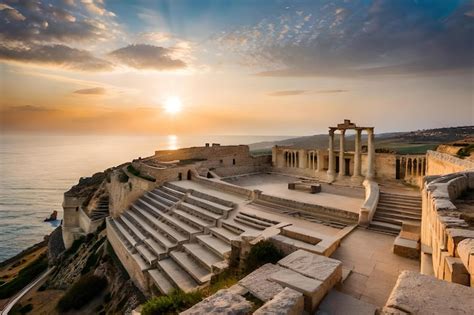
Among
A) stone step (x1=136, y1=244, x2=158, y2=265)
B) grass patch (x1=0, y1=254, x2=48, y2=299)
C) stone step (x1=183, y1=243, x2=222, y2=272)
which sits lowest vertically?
grass patch (x1=0, y1=254, x2=48, y2=299)

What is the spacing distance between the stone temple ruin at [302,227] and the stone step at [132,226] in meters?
0.13

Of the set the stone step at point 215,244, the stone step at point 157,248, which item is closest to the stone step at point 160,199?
the stone step at point 157,248

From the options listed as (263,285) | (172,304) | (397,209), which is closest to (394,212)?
(397,209)

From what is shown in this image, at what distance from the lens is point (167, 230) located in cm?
1365

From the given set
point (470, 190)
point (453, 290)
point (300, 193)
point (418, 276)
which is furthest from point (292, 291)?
point (300, 193)

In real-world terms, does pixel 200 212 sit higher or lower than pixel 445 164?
lower

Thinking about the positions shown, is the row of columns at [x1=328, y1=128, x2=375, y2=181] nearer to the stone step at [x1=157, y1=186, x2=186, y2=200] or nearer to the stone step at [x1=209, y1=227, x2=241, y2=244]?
the stone step at [x1=157, y1=186, x2=186, y2=200]

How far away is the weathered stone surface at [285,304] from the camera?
3.56 m

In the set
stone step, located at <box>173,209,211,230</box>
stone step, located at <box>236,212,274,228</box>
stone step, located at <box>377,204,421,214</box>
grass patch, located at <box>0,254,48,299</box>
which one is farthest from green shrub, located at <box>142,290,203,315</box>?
grass patch, located at <box>0,254,48,299</box>

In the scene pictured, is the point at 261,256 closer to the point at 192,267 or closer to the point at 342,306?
the point at 342,306

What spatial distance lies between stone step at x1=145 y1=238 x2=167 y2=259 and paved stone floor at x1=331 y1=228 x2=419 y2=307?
7.43 metres

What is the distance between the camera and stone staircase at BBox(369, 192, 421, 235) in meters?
10.4

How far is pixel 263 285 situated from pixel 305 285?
29.4 inches

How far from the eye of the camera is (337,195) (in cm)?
1716
